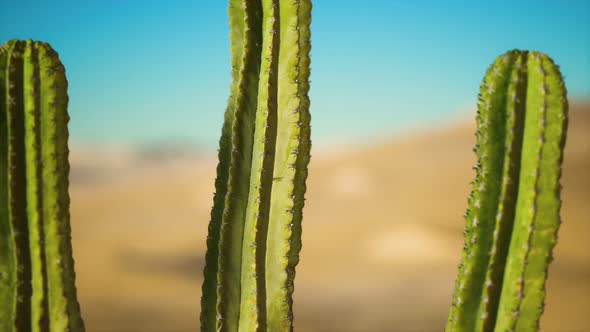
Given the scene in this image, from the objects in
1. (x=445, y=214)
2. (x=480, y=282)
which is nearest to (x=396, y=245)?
(x=445, y=214)

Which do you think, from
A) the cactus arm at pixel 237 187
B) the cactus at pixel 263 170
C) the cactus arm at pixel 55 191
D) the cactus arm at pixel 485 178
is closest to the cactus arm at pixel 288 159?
the cactus at pixel 263 170

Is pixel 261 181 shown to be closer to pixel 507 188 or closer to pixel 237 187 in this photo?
pixel 237 187

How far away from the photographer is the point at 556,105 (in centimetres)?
233

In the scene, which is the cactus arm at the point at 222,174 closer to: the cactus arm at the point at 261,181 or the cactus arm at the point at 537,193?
the cactus arm at the point at 261,181

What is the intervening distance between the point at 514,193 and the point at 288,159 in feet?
2.61

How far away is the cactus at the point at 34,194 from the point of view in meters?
2.50

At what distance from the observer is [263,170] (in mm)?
2521

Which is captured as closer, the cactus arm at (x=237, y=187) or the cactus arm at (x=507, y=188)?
the cactus arm at (x=507, y=188)

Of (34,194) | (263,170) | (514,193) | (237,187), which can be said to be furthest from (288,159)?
(34,194)

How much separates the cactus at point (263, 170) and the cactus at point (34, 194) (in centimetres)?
56

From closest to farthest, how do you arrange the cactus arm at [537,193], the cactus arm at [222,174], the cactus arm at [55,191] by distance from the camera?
the cactus arm at [537,193], the cactus arm at [55,191], the cactus arm at [222,174]

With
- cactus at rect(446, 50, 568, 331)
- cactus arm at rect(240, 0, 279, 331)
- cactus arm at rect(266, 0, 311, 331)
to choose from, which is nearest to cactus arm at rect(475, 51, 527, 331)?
cactus at rect(446, 50, 568, 331)

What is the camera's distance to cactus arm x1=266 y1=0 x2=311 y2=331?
8.26ft

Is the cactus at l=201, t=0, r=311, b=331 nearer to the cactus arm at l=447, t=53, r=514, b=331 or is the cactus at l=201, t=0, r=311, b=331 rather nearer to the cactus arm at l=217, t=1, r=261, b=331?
the cactus arm at l=217, t=1, r=261, b=331
